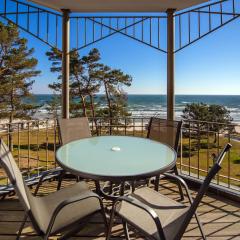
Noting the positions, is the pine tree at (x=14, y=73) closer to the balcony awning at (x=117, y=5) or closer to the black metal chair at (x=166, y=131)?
the balcony awning at (x=117, y=5)

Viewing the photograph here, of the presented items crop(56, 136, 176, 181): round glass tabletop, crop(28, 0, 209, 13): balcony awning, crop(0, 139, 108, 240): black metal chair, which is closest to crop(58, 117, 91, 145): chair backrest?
crop(56, 136, 176, 181): round glass tabletop

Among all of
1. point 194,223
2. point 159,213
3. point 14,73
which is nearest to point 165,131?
point 194,223

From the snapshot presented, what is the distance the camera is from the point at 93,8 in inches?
146

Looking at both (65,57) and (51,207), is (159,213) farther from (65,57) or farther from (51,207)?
(65,57)

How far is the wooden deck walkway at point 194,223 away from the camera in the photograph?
2.18m

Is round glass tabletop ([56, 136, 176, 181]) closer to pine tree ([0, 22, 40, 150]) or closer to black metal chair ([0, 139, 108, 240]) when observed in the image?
black metal chair ([0, 139, 108, 240])

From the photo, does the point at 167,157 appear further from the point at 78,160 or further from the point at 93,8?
the point at 93,8

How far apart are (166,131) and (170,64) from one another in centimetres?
136

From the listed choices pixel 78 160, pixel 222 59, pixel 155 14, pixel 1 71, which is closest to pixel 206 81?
pixel 222 59

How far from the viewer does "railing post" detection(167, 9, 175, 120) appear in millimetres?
3686

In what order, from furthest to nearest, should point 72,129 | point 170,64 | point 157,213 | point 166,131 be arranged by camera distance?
point 170,64, point 72,129, point 166,131, point 157,213

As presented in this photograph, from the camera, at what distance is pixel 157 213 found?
1711 mm

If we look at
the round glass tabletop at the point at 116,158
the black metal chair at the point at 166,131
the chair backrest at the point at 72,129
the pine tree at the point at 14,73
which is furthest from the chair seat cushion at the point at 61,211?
the pine tree at the point at 14,73

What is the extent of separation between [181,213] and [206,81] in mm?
40810
